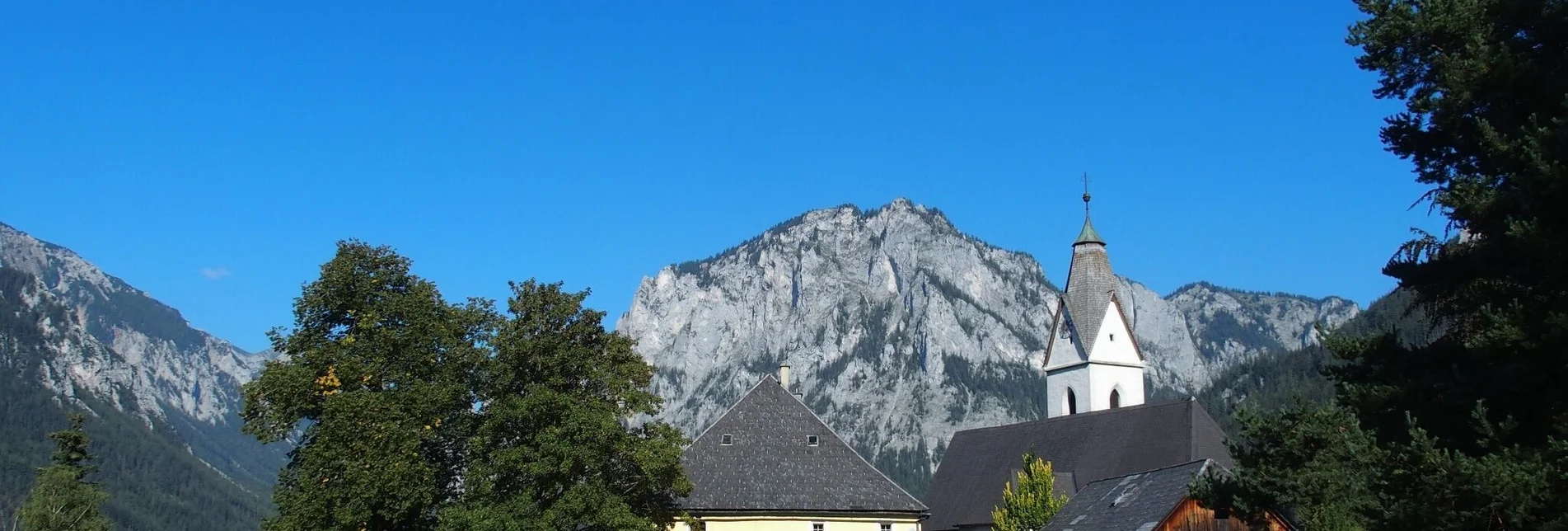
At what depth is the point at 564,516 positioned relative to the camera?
32.2m

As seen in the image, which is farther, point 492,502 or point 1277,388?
point 1277,388

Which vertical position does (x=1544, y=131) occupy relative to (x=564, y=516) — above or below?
above

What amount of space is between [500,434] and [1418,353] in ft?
69.9

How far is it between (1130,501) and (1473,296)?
44.6ft

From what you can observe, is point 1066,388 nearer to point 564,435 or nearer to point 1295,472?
point 564,435

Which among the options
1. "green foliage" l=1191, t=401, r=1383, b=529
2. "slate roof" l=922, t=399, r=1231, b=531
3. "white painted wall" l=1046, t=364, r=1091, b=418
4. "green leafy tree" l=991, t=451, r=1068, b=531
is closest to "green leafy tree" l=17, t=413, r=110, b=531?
"green leafy tree" l=991, t=451, r=1068, b=531

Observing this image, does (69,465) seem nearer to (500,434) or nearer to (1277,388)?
(500,434)

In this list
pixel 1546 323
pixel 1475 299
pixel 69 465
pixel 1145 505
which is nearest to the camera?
pixel 1546 323

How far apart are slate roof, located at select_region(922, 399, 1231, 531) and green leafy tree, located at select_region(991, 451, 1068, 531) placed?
222 centimetres

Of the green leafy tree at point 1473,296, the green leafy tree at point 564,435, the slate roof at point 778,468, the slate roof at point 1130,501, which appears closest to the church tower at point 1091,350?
the slate roof at point 778,468

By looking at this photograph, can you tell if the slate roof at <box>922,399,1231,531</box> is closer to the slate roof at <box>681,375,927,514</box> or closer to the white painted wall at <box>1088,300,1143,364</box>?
the white painted wall at <box>1088,300,1143,364</box>

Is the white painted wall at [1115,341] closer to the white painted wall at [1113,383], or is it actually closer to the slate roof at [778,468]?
the white painted wall at [1113,383]

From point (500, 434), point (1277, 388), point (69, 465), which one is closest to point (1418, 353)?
point (500, 434)

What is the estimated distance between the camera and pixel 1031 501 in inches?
1895
